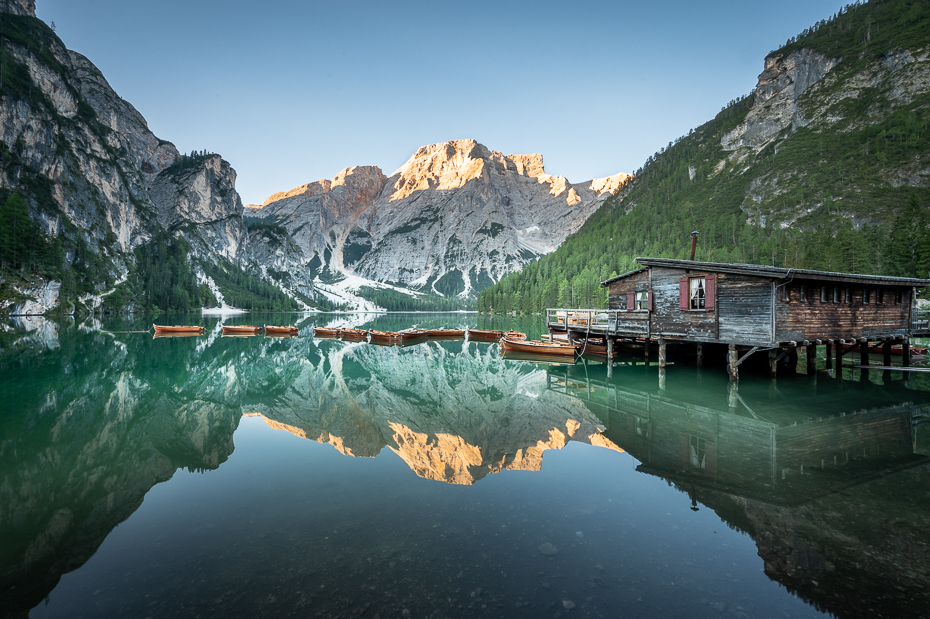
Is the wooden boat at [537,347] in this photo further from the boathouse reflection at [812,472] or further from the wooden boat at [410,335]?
the wooden boat at [410,335]

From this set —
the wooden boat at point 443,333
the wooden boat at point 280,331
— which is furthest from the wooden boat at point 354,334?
the wooden boat at point 443,333

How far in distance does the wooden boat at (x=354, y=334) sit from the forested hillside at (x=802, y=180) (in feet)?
226

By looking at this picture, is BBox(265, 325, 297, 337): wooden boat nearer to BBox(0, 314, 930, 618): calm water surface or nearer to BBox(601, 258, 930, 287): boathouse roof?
BBox(0, 314, 930, 618): calm water surface

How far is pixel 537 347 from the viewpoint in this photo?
119 feet

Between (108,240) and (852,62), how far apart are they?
269 metres

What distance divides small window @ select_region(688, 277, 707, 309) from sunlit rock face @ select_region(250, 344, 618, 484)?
10437 millimetres

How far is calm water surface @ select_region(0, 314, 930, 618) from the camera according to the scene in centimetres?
597

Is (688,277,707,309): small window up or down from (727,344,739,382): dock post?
up

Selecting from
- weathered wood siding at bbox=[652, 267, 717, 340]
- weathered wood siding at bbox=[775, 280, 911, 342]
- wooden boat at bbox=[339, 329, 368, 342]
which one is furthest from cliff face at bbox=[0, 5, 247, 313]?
weathered wood siding at bbox=[775, 280, 911, 342]

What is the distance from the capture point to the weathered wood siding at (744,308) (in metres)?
21.4

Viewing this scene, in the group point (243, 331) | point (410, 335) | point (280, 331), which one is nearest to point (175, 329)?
point (243, 331)

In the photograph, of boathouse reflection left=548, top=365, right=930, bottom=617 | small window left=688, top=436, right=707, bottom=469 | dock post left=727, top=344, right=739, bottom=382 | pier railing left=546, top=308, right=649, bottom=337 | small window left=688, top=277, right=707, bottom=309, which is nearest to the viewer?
boathouse reflection left=548, top=365, right=930, bottom=617

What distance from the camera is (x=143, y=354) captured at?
122 feet

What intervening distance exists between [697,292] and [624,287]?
6.41 metres
